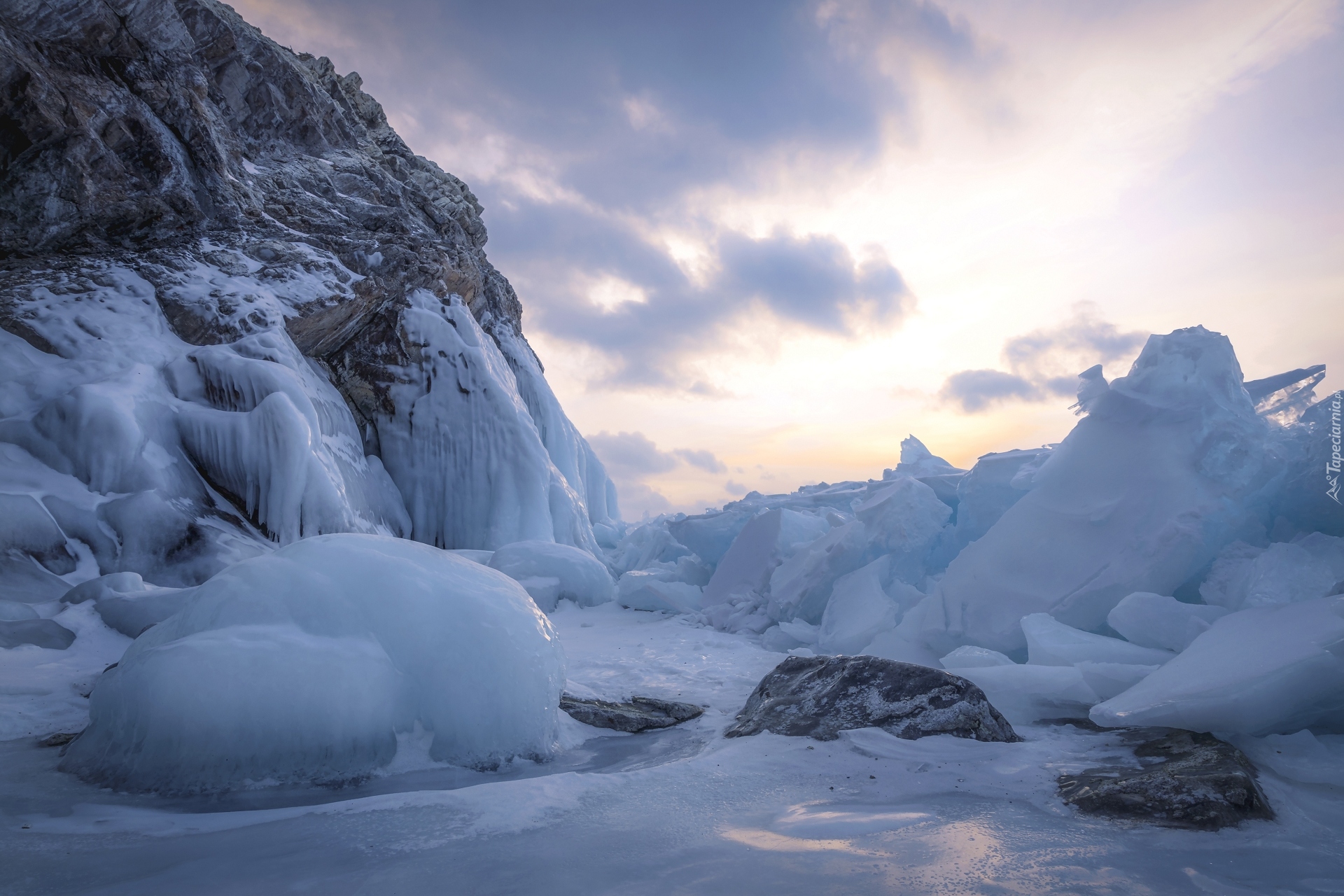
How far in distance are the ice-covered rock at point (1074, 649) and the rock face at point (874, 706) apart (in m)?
0.91

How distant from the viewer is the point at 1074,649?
3.98m

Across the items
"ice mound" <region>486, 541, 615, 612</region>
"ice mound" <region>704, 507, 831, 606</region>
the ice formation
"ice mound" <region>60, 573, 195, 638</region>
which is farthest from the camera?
"ice mound" <region>486, 541, 615, 612</region>

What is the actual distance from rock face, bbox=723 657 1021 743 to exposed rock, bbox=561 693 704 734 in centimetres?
46

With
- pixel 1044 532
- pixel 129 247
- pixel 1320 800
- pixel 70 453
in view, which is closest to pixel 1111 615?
pixel 1044 532

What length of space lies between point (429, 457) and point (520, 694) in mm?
8892

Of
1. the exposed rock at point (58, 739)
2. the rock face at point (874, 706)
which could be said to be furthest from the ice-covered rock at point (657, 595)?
the exposed rock at point (58, 739)

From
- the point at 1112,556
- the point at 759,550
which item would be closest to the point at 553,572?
the point at 759,550

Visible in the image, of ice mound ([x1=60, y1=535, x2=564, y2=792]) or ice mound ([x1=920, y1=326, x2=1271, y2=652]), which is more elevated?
ice mound ([x1=920, y1=326, x2=1271, y2=652])

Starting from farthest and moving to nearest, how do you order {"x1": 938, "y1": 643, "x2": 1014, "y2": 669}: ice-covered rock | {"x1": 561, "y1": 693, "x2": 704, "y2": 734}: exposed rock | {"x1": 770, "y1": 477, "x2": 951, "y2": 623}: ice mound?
{"x1": 770, "y1": 477, "x2": 951, "y2": 623}: ice mound, {"x1": 938, "y1": 643, "x2": 1014, "y2": 669}: ice-covered rock, {"x1": 561, "y1": 693, "x2": 704, "y2": 734}: exposed rock

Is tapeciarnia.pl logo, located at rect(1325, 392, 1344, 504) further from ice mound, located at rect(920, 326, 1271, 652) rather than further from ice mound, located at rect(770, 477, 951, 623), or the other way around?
ice mound, located at rect(770, 477, 951, 623)

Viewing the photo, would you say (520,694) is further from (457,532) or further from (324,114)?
(324,114)

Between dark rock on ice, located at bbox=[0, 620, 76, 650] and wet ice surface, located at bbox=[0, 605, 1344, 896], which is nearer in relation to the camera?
wet ice surface, located at bbox=[0, 605, 1344, 896]

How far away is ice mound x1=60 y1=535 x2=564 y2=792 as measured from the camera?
2.72 metres

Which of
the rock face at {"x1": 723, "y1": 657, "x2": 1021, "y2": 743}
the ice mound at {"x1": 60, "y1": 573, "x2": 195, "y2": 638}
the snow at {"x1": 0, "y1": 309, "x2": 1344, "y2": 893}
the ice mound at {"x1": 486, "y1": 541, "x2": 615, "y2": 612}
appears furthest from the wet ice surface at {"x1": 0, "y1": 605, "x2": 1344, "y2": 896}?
the ice mound at {"x1": 486, "y1": 541, "x2": 615, "y2": 612}
